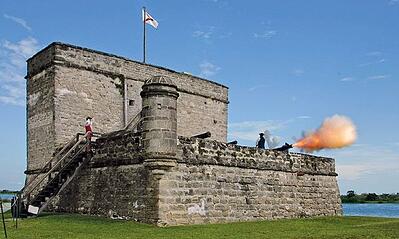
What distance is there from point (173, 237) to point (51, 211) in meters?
10.5

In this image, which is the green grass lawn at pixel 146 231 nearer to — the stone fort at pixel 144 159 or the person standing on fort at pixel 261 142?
the stone fort at pixel 144 159

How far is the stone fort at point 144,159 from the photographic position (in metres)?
17.0

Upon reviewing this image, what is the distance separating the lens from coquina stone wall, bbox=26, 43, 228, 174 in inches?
927

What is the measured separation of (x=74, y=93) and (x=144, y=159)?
8.51 meters

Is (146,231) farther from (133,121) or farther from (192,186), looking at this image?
(133,121)

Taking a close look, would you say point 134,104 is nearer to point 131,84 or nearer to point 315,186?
point 131,84

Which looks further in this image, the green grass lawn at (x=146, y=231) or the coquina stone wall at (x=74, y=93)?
the coquina stone wall at (x=74, y=93)

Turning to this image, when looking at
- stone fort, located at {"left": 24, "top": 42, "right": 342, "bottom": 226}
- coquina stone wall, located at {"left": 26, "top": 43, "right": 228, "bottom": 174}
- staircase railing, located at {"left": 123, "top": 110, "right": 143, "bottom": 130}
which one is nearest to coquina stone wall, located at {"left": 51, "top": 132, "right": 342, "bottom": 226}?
stone fort, located at {"left": 24, "top": 42, "right": 342, "bottom": 226}

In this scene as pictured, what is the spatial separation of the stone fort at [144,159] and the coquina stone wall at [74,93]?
49mm

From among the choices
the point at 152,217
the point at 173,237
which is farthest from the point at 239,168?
the point at 173,237

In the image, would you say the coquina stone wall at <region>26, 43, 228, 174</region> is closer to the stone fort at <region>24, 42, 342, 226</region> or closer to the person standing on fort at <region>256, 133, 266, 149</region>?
the stone fort at <region>24, 42, 342, 226</region>

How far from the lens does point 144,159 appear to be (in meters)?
17.0

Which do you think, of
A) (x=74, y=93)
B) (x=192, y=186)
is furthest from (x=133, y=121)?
(x=192, y=186)

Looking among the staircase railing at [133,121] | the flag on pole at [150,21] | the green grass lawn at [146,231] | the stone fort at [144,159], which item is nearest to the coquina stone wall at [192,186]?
the stone fort at [144,159]
